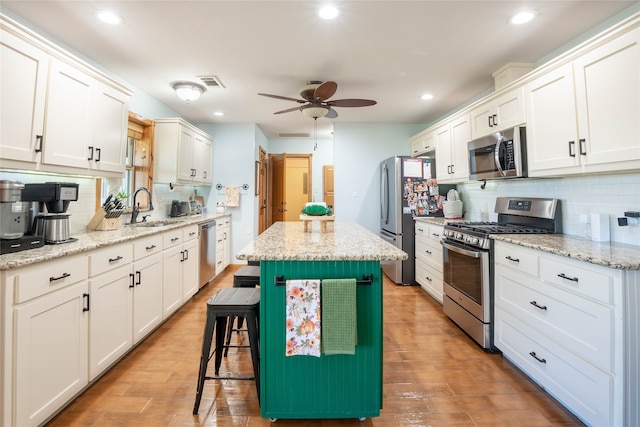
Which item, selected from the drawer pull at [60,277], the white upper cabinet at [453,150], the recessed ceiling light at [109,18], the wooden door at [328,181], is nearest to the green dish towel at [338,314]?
the drawer pull at [60,277]

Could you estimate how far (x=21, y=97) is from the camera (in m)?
1.76

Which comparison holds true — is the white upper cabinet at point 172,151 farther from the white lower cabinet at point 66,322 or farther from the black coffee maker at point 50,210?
the black coffee maker at point 50,210

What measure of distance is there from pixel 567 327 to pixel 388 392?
111 cm

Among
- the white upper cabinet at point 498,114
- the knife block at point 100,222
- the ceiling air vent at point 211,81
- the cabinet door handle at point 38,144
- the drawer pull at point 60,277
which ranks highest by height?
the ceiling air vent at point 211,81

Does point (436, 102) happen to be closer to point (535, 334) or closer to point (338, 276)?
point (535, 334)

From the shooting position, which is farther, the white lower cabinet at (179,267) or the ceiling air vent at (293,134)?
the ceiling air vent at (293,134)

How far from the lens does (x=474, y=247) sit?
2547 millimetres

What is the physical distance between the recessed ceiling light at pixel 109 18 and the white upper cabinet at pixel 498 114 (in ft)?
10.5

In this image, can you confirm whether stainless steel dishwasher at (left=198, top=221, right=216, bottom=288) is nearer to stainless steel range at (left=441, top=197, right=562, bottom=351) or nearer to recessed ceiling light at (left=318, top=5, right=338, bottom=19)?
recessed ceiling light at (left=318, top=5, right=338, bottom=19)

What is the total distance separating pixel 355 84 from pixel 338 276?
2644mm

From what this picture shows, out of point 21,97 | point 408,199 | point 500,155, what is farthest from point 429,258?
point 21,97

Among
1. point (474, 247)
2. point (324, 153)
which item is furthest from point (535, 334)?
point (324, 153)

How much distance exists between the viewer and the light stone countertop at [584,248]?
144 cm

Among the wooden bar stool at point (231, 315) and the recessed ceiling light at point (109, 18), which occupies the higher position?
the recessed ceiling light at point (109, 18)
